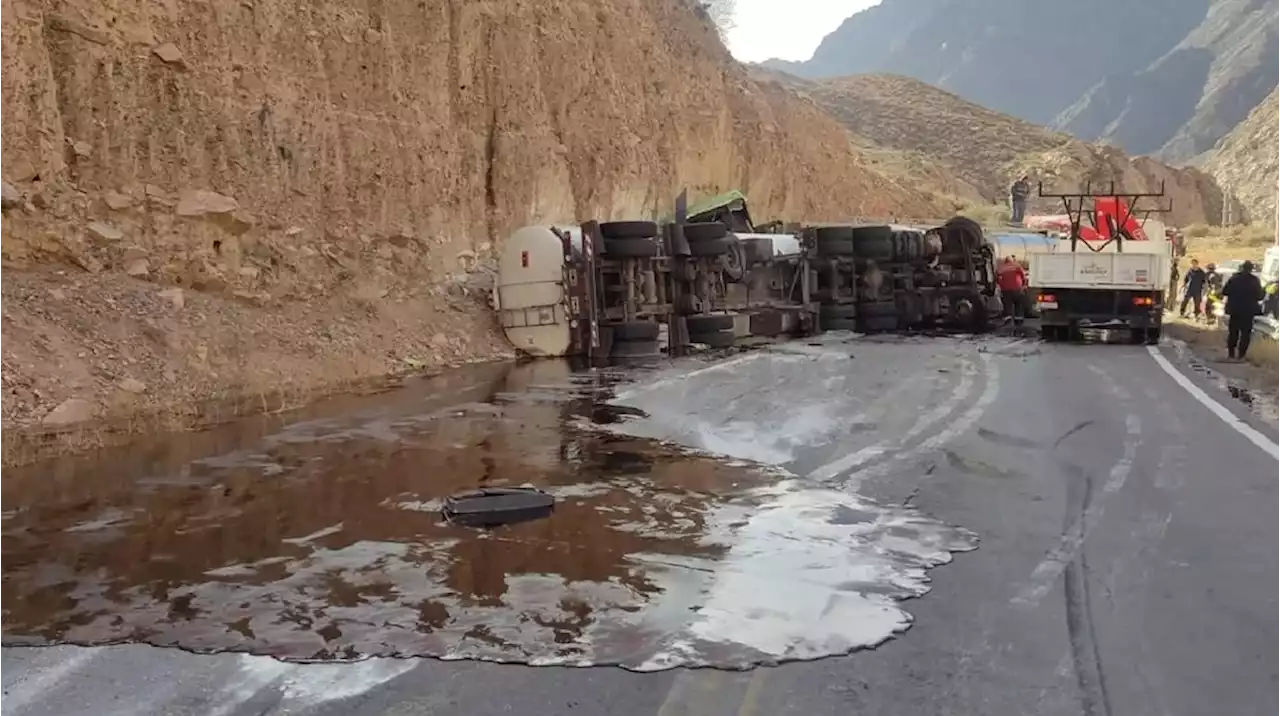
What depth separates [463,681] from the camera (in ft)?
14.6

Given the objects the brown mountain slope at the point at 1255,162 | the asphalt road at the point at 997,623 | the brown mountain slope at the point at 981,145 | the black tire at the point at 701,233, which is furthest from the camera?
the brown mountain slope at the point at 1255,162

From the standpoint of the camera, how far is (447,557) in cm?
614

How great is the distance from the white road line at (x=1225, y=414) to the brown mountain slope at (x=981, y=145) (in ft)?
173

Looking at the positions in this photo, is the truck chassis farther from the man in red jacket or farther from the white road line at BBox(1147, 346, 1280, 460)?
the white road line at BBox(1147, 346, 1280, 460)

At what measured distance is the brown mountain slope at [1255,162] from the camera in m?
81.9

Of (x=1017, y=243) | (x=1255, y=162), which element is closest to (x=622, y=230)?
(x=1017, y=243)

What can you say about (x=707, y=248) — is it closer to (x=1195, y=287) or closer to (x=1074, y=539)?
(x=1074, y=539)

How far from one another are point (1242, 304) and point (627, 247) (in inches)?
352

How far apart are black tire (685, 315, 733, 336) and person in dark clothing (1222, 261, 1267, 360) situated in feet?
24.1

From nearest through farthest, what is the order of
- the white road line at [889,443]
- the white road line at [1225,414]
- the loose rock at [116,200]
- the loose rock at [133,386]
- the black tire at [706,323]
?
the white road line at [889,443] → the white road line at [1225,414] → the loose rock at [133,386] → the loose rock at [116,200] → the black tire at [706,323]

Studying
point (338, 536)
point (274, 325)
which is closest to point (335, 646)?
point (338, 536)

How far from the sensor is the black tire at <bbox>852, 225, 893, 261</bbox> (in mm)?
22938

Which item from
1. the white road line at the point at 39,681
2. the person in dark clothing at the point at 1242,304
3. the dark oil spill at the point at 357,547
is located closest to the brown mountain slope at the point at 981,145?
the person in dark clothing at the point at 1242,304

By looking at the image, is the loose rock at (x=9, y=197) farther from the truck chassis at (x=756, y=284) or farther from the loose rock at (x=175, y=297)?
the truck chassis at (x=756, y=284)
